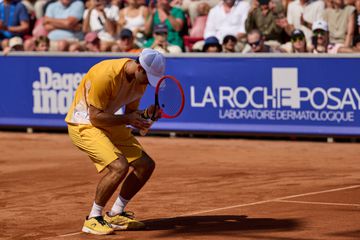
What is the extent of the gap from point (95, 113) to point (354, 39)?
29.7ft

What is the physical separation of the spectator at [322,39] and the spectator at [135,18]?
4055mm

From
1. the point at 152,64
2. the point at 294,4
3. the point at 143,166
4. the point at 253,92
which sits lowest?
the point at 253,92

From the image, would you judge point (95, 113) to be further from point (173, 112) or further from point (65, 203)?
point (65, 203)

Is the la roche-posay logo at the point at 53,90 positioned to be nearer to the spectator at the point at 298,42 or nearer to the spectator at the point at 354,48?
the spectator at the point at 298,42

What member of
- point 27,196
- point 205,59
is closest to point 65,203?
point 27,196

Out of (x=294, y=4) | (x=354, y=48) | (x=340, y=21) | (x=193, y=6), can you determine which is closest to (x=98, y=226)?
(x=354, y=48)

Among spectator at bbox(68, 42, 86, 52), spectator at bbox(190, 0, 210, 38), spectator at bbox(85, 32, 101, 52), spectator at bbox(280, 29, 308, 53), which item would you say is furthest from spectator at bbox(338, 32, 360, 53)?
spectator at bbox(68, 42, 86, 52)

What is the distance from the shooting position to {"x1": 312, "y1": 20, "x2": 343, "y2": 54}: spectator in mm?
17797

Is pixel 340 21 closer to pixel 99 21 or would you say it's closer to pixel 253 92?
pixel 253 92

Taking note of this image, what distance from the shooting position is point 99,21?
69.5 ft

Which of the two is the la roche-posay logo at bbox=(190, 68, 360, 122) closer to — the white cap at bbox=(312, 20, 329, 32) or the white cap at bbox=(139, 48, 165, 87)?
the white cap at bbox=(312, 20, 329, 32)

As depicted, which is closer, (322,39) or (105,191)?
(105,191)

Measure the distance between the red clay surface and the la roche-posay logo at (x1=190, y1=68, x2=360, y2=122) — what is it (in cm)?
49

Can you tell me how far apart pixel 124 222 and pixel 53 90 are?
965cm
